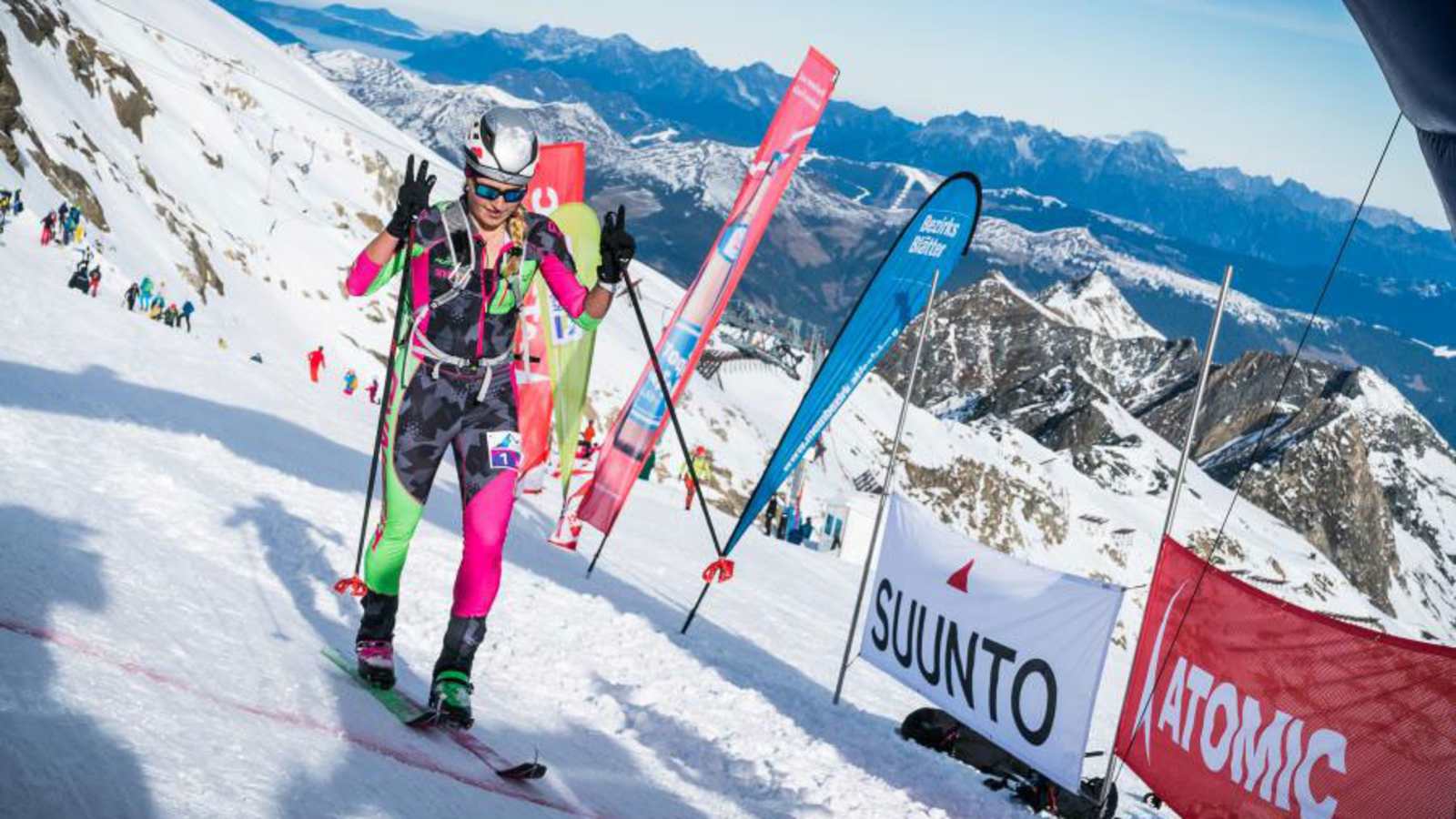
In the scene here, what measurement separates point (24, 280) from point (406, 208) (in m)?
11.3

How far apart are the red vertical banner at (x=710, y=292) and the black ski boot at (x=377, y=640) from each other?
653 centimetres

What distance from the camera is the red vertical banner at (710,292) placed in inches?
472

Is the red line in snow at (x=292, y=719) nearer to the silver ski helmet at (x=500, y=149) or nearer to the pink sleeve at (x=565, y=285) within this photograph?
the pink sleeve at (x=565, y=285)

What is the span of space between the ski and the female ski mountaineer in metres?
0.08

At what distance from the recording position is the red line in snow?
4000mm

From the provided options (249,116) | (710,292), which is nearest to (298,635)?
(710,292)

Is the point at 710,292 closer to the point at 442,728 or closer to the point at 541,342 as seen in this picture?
the point at 541,342

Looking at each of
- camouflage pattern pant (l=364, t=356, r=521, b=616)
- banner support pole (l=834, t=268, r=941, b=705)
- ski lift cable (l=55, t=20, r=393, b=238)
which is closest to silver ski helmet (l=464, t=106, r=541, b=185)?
camouflage pattern pant (l=364, t=356, r=521, b=616)

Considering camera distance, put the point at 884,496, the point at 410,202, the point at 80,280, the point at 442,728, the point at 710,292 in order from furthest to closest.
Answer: the point at 80,280, the point at 710,292, the point at 884,496, the point at 410,202, the point at 442,728

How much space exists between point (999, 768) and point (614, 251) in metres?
4.88

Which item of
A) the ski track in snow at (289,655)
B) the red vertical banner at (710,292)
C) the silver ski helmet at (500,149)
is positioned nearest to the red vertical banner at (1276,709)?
the ski track in snow at (289,655)

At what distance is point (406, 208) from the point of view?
5.11 meters

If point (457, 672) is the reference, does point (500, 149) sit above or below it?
above

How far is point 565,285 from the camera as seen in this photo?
18.7 feet
